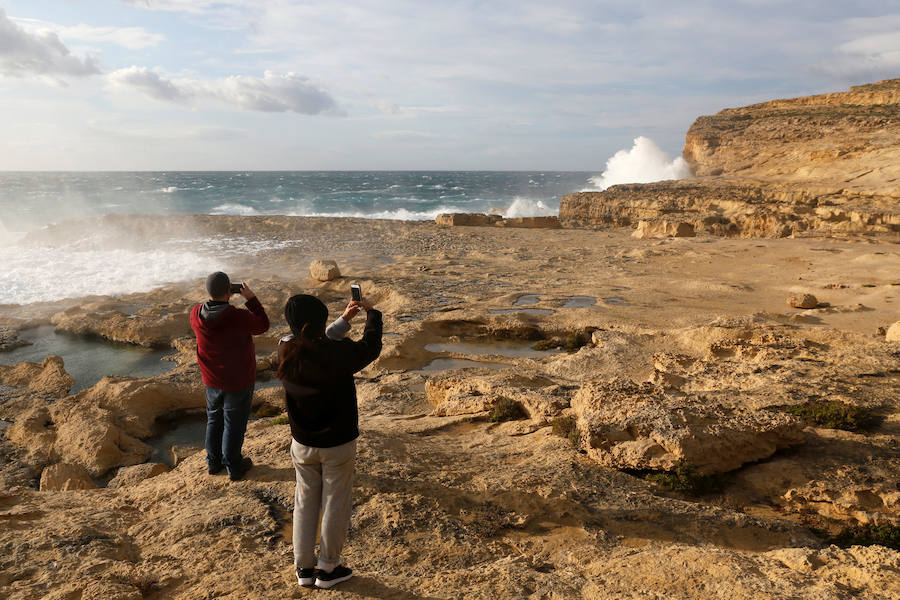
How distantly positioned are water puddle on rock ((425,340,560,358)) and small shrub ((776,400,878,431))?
4.73m

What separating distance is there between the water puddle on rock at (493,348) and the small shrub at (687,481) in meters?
5.21

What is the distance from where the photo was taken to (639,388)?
17.7ft

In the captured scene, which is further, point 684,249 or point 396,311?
point 684,249

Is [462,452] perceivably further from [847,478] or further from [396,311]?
[396,311]

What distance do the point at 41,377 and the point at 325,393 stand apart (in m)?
8.73

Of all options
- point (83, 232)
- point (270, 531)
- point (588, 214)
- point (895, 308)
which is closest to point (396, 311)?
point (270, 531)

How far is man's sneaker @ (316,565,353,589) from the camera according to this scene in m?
3.17

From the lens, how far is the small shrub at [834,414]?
197 inches

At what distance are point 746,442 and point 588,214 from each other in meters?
30.4

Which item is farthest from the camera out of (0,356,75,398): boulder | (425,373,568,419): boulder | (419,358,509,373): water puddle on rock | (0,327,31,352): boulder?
(0,327,31,352): boulder

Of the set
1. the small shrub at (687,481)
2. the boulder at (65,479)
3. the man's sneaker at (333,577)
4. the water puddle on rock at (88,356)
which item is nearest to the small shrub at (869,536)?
the small shrub at (687,481)

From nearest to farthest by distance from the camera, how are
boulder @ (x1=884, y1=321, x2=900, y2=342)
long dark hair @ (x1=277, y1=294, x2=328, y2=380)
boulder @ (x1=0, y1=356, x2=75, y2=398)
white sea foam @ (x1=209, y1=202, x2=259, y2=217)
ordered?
long dark hair @ (x1=277, y1=294, x2=328, y2=380) → boulder @ (x1=884, y1=321, x2=900, y2=342) → boulder @ (x1=0, y1=356, x2=75, y2=398) → white sea foam @ (x1=209, y1=202, x2=259, y2=217)

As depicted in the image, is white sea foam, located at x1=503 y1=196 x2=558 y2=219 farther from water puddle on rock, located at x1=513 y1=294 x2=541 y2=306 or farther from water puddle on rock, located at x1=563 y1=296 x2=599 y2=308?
water puddle on rock, located at x1=563 y1=296 x2=599 y2=308

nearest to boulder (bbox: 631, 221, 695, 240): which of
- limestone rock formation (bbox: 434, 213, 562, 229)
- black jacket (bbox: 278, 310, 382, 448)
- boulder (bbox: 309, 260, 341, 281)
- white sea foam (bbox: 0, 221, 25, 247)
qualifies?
limestone rock formation (bbox: 434, 213, 562, 229)
